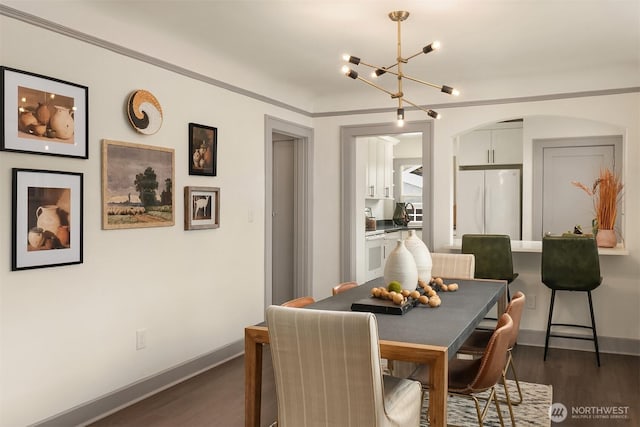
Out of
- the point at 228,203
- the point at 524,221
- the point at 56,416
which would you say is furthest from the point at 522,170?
the point at 56,416

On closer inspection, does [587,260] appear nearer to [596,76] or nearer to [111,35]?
[596,76]

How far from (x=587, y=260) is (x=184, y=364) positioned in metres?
3.17

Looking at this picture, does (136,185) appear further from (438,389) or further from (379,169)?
(379,169)

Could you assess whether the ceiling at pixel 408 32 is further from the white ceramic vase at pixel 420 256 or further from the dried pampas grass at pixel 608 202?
the white ceramic vase at pixel 420 256

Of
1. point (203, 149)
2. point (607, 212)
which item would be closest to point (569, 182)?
point (607, 212)

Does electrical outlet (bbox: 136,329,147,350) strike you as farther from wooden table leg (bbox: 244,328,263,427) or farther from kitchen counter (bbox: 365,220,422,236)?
kitchen counter (bbox: 365,220,422,236)

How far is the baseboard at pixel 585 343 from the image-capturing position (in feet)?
14.7

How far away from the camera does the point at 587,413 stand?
319cm

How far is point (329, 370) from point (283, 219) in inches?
150

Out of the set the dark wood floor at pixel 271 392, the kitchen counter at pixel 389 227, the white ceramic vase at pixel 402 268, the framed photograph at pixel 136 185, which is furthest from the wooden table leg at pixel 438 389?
the kitchen counter at pixel 389 227

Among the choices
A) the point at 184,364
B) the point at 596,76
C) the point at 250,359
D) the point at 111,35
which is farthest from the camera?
the point at 596,76

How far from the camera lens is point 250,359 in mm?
2328

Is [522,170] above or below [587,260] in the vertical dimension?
above

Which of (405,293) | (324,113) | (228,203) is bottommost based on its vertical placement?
(405,293)
